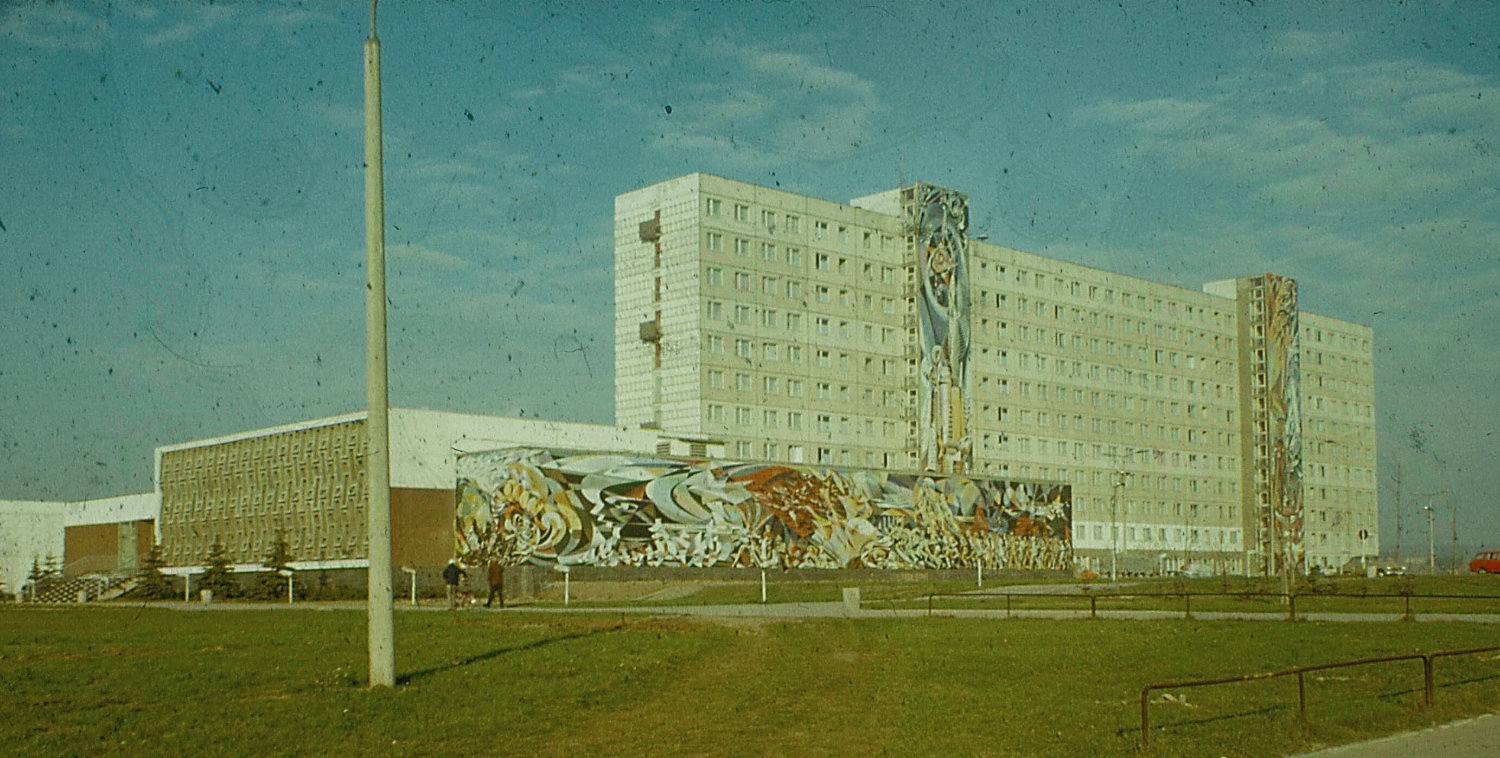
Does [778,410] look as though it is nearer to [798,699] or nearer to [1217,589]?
[1217,589]

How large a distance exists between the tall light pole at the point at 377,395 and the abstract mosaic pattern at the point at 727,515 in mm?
53685

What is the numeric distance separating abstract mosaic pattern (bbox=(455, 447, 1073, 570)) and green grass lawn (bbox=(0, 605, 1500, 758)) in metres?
41.0

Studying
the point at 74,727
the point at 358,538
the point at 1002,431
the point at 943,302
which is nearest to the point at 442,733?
the point at 74,727

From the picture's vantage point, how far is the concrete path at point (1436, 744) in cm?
1585

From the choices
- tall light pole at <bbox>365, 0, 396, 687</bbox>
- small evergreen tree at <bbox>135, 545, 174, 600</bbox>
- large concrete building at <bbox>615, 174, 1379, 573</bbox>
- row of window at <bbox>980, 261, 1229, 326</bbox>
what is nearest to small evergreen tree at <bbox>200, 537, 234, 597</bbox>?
small evergreen tree at <bbox>135, 545, 174, 600</bbox>

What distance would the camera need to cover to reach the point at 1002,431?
12594 cm

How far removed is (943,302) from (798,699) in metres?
99.8

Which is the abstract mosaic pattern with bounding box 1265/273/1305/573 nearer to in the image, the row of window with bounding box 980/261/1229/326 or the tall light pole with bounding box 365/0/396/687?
the row of window with bounding box 980/261/1229/326

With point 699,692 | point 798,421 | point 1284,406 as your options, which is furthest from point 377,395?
point 1284,406

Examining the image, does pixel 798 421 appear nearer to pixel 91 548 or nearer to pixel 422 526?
pixel 422 526

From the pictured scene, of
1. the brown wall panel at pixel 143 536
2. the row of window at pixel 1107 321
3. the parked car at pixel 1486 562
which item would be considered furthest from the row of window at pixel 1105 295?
the brown wall panel at pixel 143 536

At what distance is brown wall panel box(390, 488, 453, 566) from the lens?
83875 mm

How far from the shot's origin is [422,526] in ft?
279

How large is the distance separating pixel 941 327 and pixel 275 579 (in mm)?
62092
